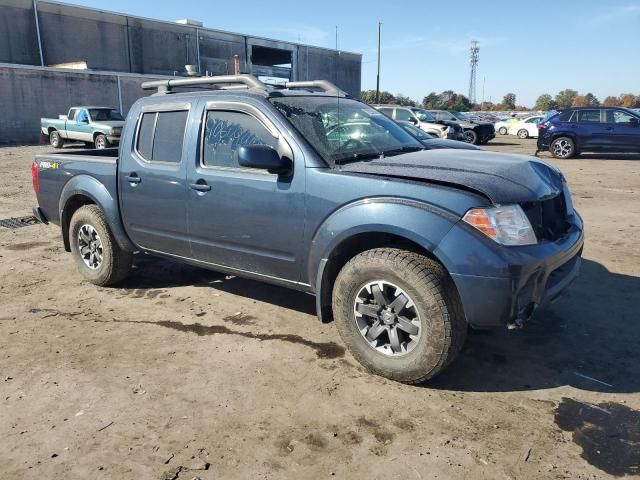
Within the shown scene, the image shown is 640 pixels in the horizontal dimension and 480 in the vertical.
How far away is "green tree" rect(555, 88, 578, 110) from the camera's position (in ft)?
270

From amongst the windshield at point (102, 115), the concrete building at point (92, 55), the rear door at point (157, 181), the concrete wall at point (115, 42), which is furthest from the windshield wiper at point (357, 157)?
the concrete wall at point (115, 42)

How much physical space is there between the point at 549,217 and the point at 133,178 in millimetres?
3434

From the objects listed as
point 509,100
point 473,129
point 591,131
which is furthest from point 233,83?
point 509,100

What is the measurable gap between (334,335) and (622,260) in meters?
3.70

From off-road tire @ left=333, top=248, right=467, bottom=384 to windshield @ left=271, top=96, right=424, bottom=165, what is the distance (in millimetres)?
818

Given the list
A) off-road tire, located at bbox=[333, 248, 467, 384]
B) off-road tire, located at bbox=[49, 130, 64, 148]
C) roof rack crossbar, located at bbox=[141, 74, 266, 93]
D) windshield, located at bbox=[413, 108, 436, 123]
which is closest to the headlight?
off-road tire, located at bbox=[333, 248, 467, 384]

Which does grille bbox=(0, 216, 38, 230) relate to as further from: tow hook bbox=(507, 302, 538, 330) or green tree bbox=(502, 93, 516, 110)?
green tree bbox=(502, 93, 516, 110)

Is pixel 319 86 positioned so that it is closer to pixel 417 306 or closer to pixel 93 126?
pixel 417 306

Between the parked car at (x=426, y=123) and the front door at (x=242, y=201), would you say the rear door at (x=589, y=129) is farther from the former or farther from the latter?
the front door at (x=242, y=201)

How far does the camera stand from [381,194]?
3287mm

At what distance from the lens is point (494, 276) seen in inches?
116

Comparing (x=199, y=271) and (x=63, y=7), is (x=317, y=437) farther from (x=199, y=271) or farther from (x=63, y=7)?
(x=63, y=7)

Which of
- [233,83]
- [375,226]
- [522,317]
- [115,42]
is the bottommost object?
[522,317]

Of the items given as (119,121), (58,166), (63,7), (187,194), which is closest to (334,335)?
(187,194)
